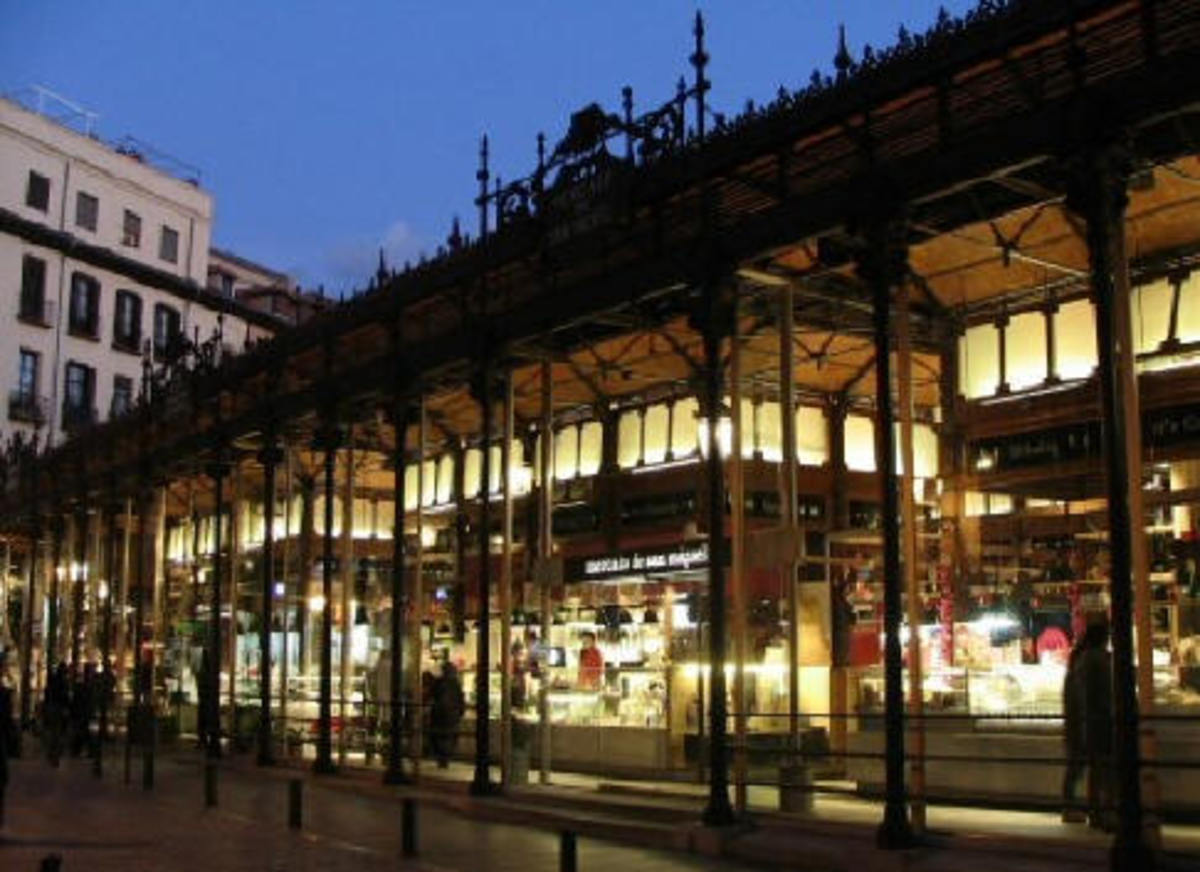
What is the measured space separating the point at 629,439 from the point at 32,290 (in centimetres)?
3899

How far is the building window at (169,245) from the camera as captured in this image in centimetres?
6575

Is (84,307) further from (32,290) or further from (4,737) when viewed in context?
(4,737)

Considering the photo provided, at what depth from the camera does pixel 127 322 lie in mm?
62469

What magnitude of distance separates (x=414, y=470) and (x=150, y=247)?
120 feet

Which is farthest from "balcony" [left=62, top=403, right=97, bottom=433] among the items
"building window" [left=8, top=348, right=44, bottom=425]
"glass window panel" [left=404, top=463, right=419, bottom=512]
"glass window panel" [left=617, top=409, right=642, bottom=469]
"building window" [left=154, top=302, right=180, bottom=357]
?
"glass window panel" [left=617, top=409, right=642, bottom=469]

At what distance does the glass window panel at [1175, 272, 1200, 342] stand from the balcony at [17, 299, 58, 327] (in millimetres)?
48898

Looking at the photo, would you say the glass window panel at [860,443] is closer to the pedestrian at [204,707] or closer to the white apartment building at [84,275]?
the pedestrian at [204,707]

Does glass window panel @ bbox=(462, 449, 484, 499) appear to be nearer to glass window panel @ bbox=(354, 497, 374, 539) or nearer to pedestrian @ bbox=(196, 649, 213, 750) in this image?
glass window panel @ bbox=(354, 497, 374, 539)

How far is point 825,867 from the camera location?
1280cm

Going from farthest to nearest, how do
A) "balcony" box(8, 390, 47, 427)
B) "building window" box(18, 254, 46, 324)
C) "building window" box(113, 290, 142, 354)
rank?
"building window" box(113, 290, 142, 354) < "building window" box(18, 254, 46, 324) < "balcony" box(8, 390, 47, 427)

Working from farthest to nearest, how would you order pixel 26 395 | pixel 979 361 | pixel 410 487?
1. pixel 26 395
2. pixel 410 487
3. pixel 979 361

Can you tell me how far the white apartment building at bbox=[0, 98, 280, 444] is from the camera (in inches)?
2243

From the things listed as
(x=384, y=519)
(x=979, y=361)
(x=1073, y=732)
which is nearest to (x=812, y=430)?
(x=979, y=361)

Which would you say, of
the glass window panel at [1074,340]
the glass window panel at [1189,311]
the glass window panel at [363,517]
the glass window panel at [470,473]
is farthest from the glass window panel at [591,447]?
the glass window panel at [1189,311]
